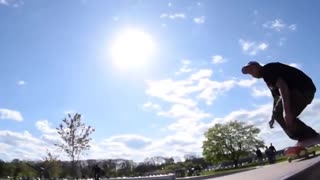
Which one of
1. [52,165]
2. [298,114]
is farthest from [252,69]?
[52,165]

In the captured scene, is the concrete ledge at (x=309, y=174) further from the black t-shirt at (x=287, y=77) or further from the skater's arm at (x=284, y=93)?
the black t-shirt at (x=287, y=77)

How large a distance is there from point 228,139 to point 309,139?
7340cm

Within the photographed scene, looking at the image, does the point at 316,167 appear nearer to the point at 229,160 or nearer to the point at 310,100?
the point at 310,100

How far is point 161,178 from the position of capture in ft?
76.5

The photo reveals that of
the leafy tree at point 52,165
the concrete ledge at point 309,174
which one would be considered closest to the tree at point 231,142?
the leafy tree at point 52,165

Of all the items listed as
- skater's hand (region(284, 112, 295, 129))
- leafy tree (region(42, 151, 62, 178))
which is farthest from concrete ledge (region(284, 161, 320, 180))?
leafy tree (region(42, 151, 62, 178))

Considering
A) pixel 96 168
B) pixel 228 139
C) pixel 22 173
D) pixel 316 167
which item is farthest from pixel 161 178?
pixel 22 173

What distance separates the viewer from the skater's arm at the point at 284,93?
316cm

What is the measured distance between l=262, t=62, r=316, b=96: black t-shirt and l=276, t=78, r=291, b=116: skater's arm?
0.24 ft

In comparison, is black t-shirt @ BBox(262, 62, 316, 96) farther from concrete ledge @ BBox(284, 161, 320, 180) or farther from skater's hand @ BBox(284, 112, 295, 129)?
concrete ledge @ BBox(284, 161, 320, 180)

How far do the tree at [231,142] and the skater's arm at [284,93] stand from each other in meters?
72.7

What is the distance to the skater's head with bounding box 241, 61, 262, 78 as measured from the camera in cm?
350

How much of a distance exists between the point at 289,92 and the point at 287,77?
0.17 meters

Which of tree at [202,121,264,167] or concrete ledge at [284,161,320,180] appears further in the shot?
tree at [202,121,264,167]
